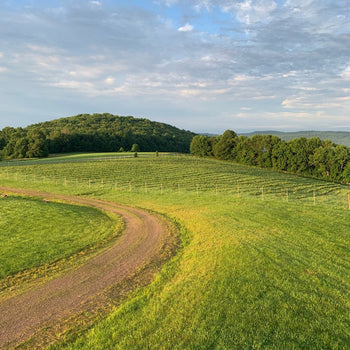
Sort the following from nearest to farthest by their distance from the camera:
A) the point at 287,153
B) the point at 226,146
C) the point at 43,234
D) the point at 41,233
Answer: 1. the point at 43,234
2. the point at 41,233
3. the point at 287,153
4. the point at 226,146

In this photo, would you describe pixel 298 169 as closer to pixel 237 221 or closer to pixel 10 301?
pixel 237 221

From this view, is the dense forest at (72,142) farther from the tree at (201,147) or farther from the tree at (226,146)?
the tree at (226,146)

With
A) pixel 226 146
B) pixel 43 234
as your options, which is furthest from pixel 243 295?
pixel 226 146

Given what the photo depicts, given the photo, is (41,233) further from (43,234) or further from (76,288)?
(76,288)

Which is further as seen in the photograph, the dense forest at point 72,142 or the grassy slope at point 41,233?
the dense forest at point 72,142

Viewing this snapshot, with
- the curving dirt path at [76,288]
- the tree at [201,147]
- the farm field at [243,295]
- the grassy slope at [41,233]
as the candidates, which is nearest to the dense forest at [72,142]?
the tree at [201,147]

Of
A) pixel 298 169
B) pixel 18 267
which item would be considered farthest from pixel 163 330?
pixel 298 169

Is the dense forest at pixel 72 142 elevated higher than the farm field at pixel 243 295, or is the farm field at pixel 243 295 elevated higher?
the dense forest at pixel 72 142
